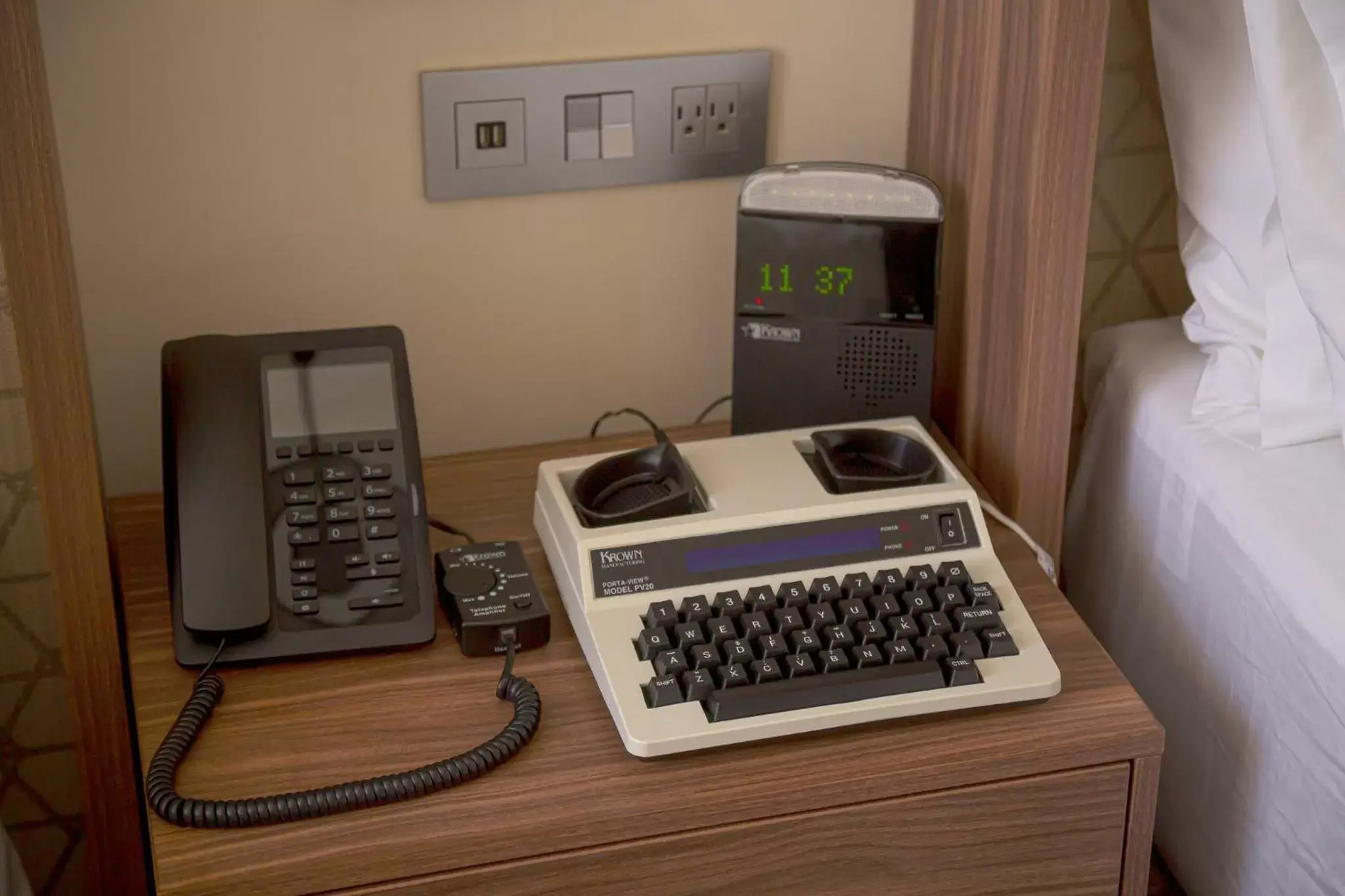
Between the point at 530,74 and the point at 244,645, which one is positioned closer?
the point at 244,645

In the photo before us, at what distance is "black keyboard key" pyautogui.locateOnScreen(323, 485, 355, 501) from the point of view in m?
1.07

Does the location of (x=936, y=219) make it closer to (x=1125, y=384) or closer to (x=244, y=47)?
(x=1125, y=384)

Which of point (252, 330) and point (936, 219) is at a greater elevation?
point (936, 219)

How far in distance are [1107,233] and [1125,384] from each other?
0.18 meters

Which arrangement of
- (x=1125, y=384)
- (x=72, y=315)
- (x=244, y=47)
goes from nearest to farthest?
1. (x=72, y=315)
2. (x=244, y=47)
3. (x=1125, y=384)

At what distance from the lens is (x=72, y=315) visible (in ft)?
Result: 3.07

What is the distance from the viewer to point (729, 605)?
102cm

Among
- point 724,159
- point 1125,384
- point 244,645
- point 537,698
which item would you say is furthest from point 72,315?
point 1125,384

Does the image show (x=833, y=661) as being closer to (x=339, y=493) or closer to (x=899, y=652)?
(x=899, y=652)

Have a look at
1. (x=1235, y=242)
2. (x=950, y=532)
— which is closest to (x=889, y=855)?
(x=950, y=532)

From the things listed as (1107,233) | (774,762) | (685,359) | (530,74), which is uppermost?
(530,74)

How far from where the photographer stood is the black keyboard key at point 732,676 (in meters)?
0.95

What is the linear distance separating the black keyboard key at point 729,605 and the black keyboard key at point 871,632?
79 millimetres

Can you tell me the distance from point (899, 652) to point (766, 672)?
0.31 ft
